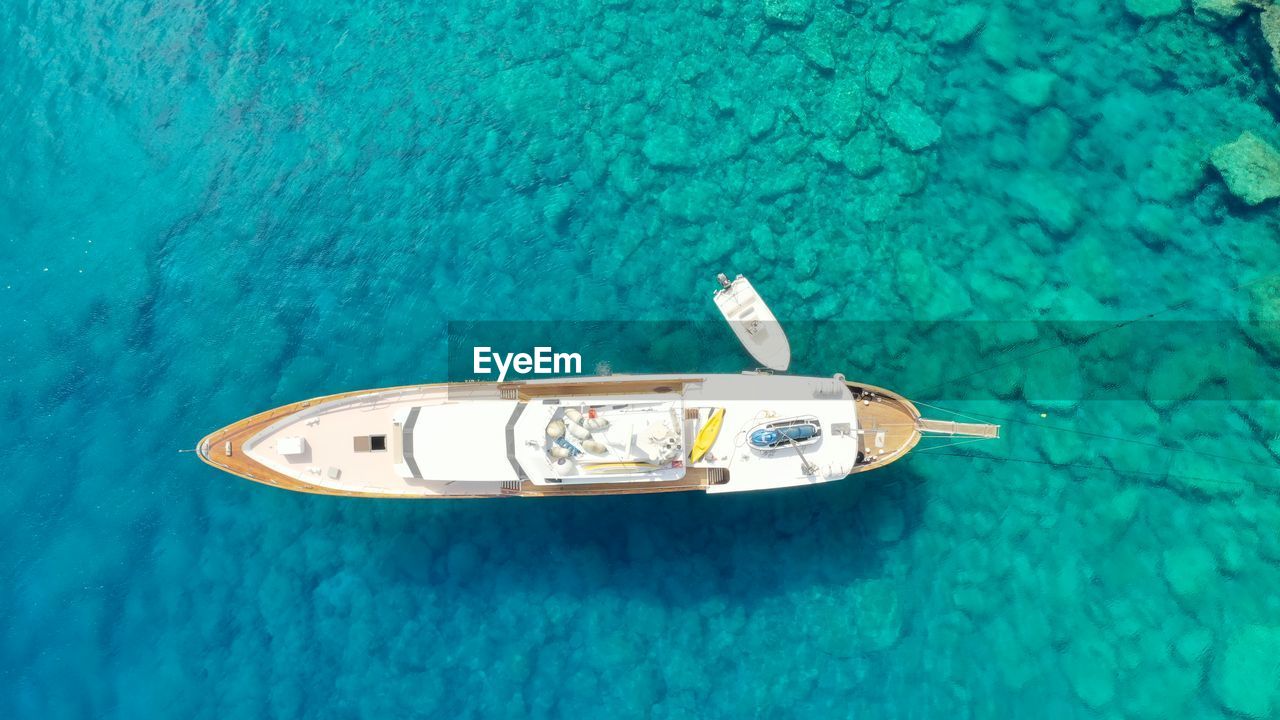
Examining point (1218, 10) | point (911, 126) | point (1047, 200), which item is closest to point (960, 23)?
point (911, 126)

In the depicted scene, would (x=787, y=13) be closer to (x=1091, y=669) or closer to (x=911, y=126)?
(x=911, y=126)

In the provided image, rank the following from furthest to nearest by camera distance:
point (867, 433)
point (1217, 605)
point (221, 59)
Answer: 1. point (221, 59)
2. point (1217, 605)
3. point (867, 433)

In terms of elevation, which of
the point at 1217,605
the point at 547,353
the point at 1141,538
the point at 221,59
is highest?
the point at 221,59

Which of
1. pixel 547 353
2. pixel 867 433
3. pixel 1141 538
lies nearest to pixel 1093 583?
pixel 1141 538

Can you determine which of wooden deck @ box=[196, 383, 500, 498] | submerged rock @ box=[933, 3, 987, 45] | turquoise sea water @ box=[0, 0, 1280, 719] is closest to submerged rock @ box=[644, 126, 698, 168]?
turquoise sea water @ box=[0, 0, 1280, 719]

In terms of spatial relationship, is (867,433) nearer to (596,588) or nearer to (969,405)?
(969,405)

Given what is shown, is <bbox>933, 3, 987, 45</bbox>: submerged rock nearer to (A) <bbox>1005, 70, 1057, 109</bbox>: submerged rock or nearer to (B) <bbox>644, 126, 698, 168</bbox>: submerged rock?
(A) <bbox>1005, 70, 1057, 109</bbox>: submerged rock

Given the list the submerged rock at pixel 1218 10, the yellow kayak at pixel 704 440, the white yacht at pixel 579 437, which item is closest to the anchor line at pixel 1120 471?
the white yacht at pixel 579 437
